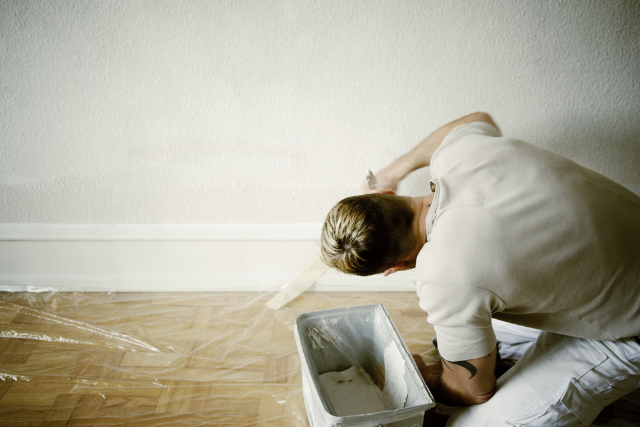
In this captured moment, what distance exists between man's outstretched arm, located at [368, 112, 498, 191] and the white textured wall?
176mm

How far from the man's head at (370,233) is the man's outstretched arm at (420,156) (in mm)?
229

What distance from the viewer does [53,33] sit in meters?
1.11

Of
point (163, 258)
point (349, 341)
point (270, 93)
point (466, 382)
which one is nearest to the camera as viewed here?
point (466, 382)

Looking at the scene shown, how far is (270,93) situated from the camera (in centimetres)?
118

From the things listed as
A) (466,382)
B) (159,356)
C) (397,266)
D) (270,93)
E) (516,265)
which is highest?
(270,93)

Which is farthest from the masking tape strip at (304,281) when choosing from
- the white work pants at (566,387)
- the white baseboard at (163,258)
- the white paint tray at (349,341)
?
the white work pants at (566,387)

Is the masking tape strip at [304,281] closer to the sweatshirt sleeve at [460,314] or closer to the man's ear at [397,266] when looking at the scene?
the man's ear at [397,266]

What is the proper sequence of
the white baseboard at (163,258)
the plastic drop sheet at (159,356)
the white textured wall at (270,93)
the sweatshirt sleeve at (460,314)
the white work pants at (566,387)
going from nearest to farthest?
the sweatshirt sleeve at (460,314) → the white work pants at (566,387) → the plastic drop sheet at (159,356) → the white textured wall at (270,93) → the white baseboard at (163,258)

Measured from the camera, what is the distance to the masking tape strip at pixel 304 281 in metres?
1.38


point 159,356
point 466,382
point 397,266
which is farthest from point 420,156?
point 159,356

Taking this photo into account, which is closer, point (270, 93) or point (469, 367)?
point (469, 367)

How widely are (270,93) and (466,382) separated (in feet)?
2.89

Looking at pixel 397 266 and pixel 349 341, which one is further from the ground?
pixel 397 266

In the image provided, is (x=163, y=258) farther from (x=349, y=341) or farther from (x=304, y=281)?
(x=349, y=341)
